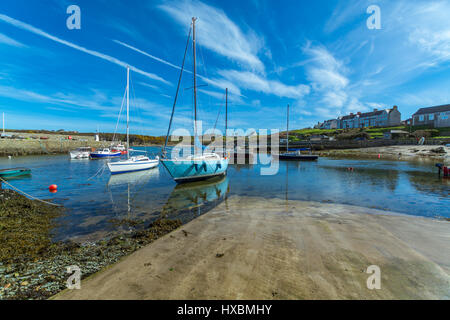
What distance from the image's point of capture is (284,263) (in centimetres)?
462

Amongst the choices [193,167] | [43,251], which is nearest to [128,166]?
A: [193,167]

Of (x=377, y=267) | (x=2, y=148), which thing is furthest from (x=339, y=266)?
(x=2, y=148)

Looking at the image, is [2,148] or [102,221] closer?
[102,221]

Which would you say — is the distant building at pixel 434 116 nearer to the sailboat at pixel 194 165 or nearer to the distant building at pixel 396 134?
the distant building at pixel 396 134

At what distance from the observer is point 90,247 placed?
20.7ft

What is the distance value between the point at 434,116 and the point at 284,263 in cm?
10791

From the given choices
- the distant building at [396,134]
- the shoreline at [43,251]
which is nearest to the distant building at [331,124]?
the distant building at [396,134]

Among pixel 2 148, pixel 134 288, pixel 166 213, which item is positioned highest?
pixel 2 148

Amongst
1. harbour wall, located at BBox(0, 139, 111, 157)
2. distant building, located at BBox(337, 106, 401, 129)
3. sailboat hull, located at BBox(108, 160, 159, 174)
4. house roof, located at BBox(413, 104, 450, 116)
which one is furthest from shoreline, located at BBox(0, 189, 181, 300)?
distant building, located at BBox(337, 106, 401, 129)

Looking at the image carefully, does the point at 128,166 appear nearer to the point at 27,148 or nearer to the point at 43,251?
the point at 43,251

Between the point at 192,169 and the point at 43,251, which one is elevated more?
the point at 192,169
